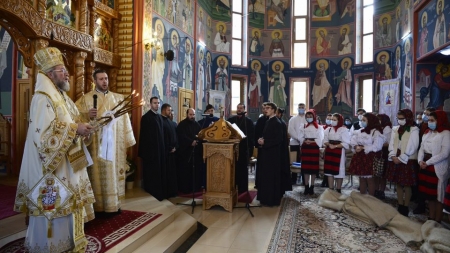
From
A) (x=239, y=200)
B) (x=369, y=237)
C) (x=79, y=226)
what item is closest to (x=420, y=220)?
(x=369, y=237)

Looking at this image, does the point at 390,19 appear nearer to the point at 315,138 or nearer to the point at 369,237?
the point at 315,138

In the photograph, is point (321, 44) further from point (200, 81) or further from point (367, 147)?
point (367, 147)

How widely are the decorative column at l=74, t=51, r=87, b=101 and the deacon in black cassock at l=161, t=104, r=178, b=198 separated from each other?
1694 mm

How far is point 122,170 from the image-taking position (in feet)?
16.6

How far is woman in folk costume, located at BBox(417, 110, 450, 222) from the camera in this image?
15.3 ft

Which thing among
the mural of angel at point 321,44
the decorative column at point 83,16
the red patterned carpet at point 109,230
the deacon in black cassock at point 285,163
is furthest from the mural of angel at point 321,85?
the red patterned carpet at point 109,230

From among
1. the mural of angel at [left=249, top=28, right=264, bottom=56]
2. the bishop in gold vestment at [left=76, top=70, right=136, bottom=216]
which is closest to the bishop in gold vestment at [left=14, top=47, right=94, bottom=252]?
the bishop in gold vestment at [left=76, top=70, right=136, bottom=216]

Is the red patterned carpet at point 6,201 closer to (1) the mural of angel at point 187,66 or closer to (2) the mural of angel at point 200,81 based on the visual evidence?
(1) the mural of angel at point 187,66

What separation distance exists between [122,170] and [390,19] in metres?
11.9

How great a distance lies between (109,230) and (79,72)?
9.75 feet

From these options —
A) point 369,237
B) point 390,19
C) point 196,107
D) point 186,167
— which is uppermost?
point 390,19

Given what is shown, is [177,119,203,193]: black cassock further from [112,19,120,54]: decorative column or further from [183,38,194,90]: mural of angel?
[183,38,194,90]: mural of angel

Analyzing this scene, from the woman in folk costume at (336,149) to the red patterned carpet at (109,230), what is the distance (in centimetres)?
372

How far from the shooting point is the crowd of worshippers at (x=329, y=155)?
4.84m
